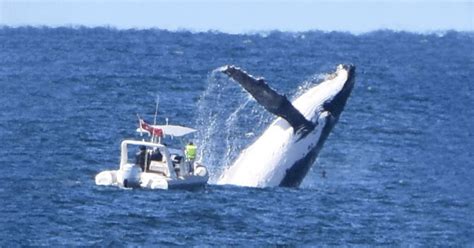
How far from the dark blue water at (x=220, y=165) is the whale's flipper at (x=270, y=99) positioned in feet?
5.55

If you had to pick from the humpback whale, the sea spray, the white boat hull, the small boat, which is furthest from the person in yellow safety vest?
the sea spray

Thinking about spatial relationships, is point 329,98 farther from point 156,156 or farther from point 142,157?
point 142,157

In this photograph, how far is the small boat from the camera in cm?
4441

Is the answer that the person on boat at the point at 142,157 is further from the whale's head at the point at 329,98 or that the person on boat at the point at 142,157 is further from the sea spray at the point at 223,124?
the whale's head at the point at 329,98

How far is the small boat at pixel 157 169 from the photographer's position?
44406 millimetres

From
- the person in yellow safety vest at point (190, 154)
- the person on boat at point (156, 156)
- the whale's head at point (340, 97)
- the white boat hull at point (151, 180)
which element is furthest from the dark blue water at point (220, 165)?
the whale's head at point (340, 97)

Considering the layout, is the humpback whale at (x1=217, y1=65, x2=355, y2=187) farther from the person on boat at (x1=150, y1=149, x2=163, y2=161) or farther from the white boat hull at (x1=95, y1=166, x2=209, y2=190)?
the person on boat at (x1=150, y1=149, x2=163, y2=161)

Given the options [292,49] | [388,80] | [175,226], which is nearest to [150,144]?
[175,226]

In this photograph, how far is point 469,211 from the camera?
143ft

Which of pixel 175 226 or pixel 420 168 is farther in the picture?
pixel 420 168

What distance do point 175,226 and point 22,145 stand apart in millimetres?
16247

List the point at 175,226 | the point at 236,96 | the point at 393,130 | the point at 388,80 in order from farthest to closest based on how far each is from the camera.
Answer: the point at 388,80
the point at 236,96
the point at 393,130
the point at 175,226

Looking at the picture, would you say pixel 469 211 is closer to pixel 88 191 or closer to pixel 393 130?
pixel 88 191

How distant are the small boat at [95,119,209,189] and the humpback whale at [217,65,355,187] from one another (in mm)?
1129
